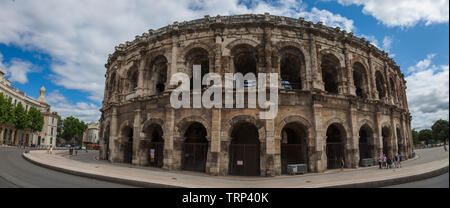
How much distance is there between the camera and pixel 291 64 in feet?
54.1

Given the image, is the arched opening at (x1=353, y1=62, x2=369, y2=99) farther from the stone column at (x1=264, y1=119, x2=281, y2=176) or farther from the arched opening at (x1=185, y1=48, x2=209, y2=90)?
the arched opening at (x1=185, y1=48, x2=209, y2=90)

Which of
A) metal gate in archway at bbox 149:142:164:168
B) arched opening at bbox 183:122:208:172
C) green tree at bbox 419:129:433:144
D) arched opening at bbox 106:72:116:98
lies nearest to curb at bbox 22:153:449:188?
metal gate in archway at bbox 149:142:164:168

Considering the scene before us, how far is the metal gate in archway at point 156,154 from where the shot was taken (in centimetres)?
1546

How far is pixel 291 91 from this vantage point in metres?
13.2

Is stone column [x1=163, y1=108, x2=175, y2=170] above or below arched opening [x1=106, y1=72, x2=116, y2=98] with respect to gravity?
below

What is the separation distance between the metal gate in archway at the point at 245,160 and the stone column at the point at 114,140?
10.0m

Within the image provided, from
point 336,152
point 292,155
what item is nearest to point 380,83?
point 336,152

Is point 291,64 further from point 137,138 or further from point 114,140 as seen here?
point 114,140

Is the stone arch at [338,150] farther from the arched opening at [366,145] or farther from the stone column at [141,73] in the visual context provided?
the stone column at [141,73]

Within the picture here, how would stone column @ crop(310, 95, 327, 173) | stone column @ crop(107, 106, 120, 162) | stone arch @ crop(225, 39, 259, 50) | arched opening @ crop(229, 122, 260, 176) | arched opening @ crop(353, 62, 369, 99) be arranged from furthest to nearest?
stone column @ crop(107, 106, 120, 162) → arched opening @ crop(353, 62, 369, 99) → stone arch @ crop(225, 39, 259, 50) → arched opening @ crop(229, 122, 260, 176) → stone column @ crop(310, 95, 327, 173)

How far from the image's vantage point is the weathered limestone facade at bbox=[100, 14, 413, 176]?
12977 mm

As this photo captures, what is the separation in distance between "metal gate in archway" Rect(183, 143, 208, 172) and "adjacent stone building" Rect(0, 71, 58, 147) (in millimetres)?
34822

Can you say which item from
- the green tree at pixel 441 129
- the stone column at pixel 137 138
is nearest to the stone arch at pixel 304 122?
the stone column at pixel 137 138
